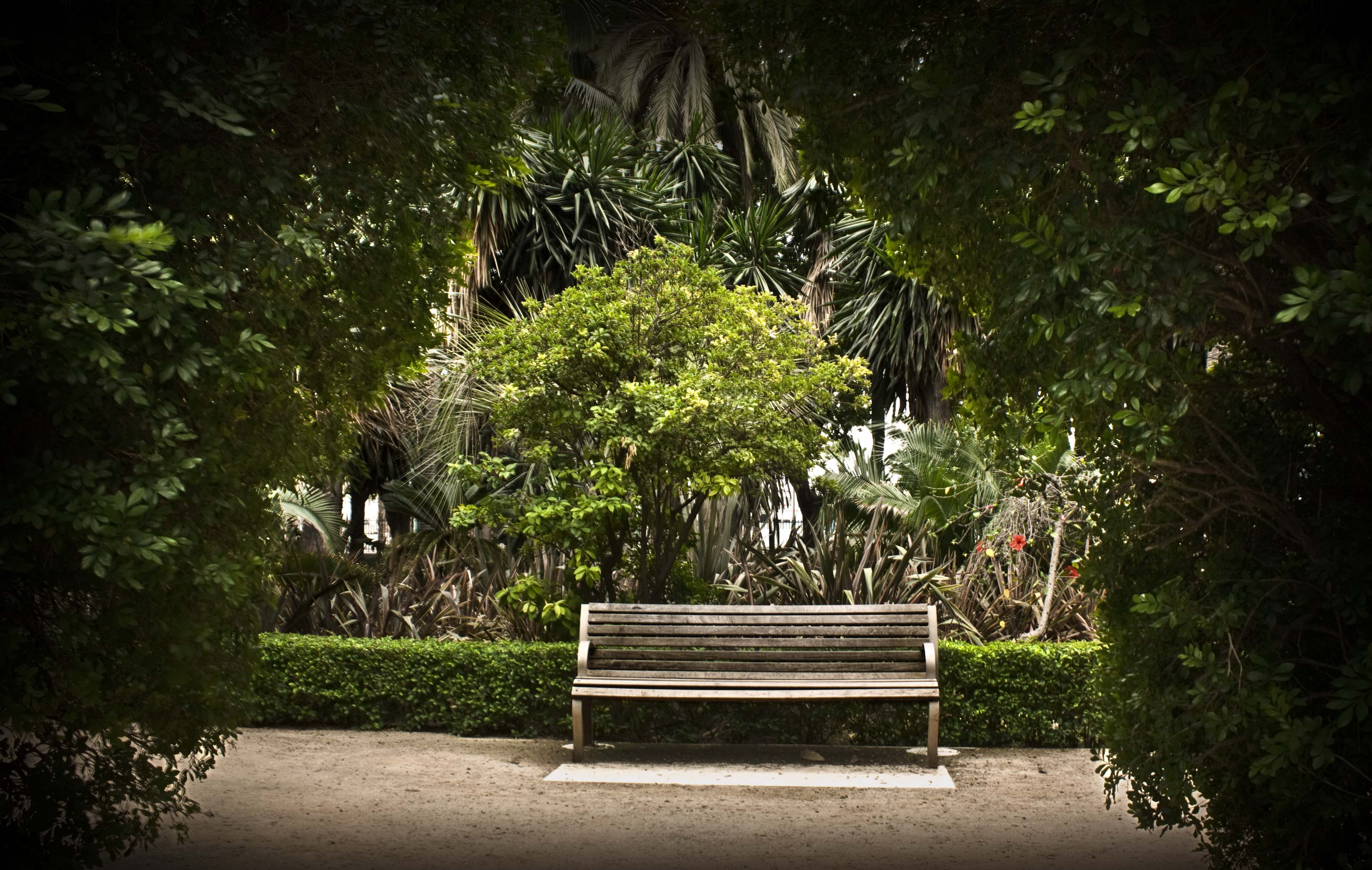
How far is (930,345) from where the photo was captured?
13.8 m

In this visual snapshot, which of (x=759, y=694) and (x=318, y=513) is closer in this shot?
(x=759, y=694)

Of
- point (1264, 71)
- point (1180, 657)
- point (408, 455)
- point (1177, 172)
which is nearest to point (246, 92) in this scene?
point (1177, 172)

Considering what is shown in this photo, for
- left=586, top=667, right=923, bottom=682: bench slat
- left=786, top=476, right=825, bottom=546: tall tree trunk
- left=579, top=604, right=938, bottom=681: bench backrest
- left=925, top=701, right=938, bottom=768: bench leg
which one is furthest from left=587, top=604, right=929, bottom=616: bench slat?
left=786, top=476, right=825, bottom=546: tall tree trunk

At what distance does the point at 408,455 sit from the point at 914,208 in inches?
339

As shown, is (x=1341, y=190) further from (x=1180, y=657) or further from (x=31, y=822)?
(x=31, y=822)

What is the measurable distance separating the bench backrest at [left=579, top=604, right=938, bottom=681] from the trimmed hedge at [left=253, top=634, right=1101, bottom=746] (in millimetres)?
313

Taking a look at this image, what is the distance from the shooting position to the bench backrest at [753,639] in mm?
7293

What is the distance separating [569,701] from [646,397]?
222 centimetres

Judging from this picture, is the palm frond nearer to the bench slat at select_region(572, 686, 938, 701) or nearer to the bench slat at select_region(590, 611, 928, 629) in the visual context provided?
the bench slat at select_region(590, 611, 928, 629)

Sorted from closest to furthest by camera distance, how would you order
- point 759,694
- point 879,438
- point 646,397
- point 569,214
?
point 759,694 < point 646,397 < point 569,214 < point 879,438

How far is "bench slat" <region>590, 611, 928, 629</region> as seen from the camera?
24.4ft

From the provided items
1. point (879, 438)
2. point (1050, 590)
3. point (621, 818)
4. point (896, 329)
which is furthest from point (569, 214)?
point (621, 818)

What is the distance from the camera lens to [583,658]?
7.17 metres

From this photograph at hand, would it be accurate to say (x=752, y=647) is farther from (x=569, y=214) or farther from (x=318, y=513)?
(x=569, y=214)
